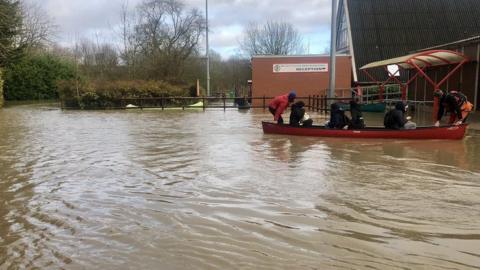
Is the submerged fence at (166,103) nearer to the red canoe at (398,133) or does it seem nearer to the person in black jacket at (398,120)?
the red canoe at (398,133)

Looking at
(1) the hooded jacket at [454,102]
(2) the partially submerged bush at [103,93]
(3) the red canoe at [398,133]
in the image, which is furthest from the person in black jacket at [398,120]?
(2) the partially submerged bush at [103,93]

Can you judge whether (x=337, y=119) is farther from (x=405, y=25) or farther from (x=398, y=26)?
(x=405, y=25)

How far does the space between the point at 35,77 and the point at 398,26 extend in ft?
106

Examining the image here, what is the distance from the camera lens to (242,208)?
6.71 metres

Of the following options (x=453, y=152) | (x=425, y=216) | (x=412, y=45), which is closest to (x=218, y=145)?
(x=453, y=152)

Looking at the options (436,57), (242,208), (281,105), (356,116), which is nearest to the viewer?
(242,208)

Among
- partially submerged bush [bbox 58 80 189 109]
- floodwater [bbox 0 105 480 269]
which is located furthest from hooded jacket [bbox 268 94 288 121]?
partially submerged bush [bbox 58 80 189 109]

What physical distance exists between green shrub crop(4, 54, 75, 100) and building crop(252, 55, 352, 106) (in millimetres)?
20469

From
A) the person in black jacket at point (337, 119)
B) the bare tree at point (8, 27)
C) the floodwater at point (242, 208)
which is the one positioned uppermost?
the bare tree at point (8, 27)

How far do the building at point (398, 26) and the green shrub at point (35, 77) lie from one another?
2591cm

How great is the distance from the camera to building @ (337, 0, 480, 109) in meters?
36.6

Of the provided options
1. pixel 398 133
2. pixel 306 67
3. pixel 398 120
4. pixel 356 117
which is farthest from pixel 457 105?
pixel 306 67

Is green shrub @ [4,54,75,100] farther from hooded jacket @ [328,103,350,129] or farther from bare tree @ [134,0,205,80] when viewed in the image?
hooded jacket @ [328,103,350,129]

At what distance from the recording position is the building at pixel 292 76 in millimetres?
33312
